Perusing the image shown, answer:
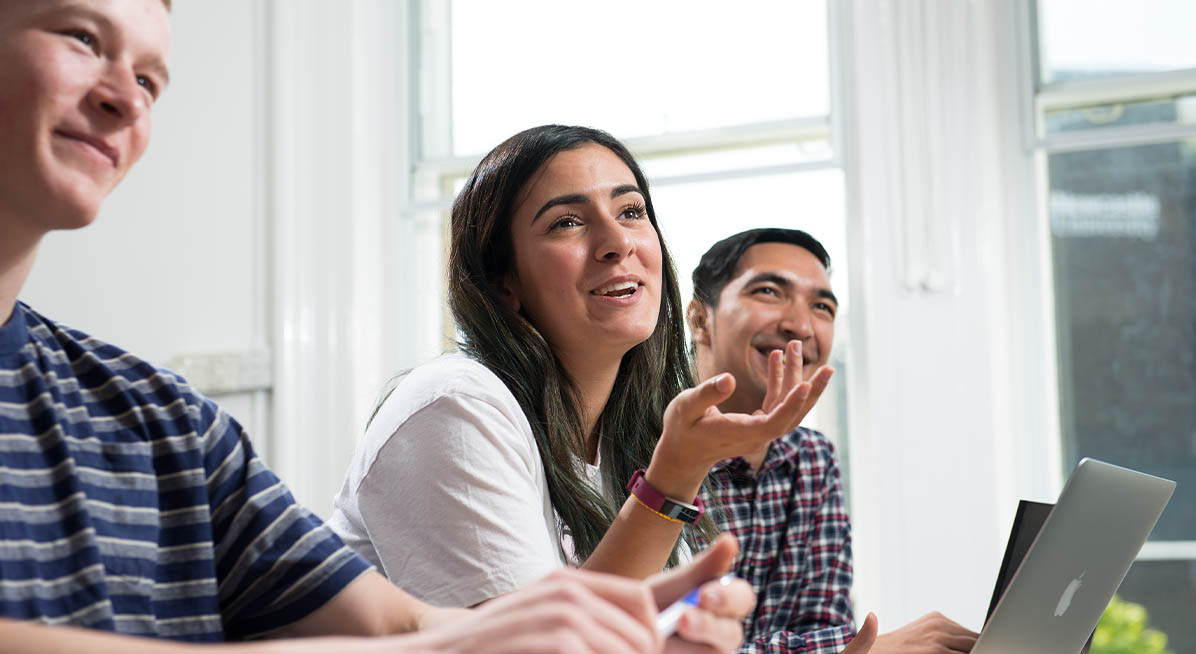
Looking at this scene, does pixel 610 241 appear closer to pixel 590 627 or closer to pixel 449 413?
pixel 449 413

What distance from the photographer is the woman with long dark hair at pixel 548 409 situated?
1187 mm

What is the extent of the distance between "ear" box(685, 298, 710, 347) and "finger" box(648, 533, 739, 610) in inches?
61.3

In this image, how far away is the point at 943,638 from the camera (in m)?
1.43

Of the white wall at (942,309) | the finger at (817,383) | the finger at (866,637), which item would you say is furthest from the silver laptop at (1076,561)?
the white wall at (942,309)

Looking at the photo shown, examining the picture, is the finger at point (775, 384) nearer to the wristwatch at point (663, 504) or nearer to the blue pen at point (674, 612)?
the wristwatch at point (663, 504)

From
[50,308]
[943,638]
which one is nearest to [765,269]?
[943,638]

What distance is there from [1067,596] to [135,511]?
3.11ft

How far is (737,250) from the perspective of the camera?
2219 millimetres

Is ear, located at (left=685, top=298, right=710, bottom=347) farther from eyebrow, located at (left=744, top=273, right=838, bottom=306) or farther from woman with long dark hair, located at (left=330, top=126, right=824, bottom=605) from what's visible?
woman with long dark hair, located at (left=330, top=126, right=824, bottom=605)

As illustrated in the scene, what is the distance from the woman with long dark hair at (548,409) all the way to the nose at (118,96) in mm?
522

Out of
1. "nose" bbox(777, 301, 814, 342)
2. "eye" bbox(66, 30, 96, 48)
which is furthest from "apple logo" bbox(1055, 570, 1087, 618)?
"eye" bbox(66, 30, 96, 48)

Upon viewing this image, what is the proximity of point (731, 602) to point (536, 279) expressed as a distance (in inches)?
36.8

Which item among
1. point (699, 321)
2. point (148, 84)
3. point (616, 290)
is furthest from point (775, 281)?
point (148, 84)

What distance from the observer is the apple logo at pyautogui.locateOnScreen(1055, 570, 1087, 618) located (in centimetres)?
117
